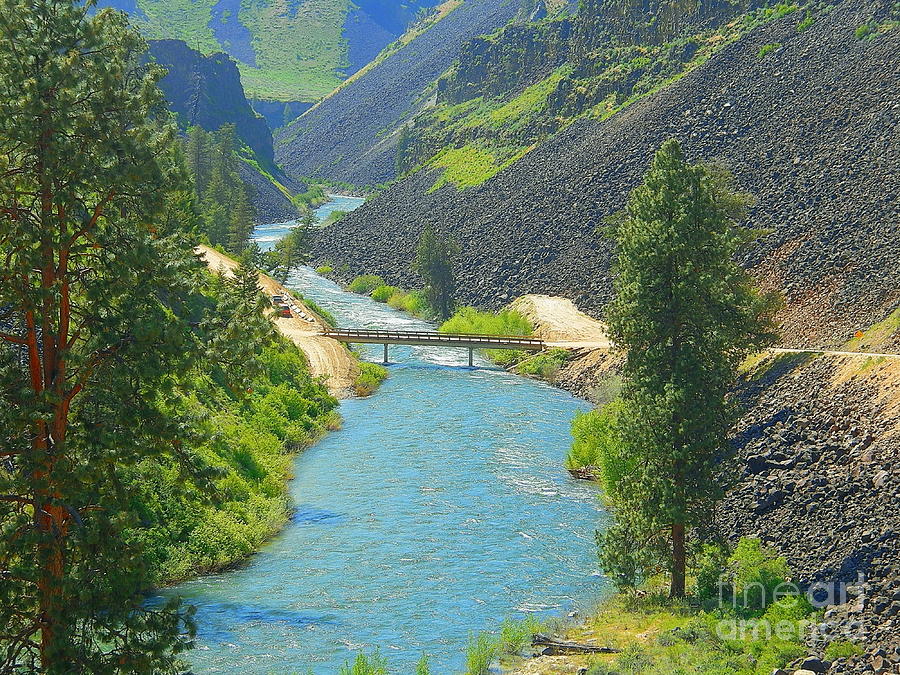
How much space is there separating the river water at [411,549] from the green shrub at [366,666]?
1.60 ft

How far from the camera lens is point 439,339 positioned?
250ft

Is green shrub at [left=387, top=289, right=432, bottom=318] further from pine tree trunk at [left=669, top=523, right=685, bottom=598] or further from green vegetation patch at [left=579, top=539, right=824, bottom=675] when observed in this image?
pine tree trunk at [left=669, top=523, right=685, bottom=598]

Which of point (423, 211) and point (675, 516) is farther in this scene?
point (423, 211)

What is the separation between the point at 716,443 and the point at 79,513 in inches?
737

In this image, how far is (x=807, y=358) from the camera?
45906 millimetres

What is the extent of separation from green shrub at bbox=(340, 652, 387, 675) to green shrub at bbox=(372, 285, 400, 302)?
77.4 metres

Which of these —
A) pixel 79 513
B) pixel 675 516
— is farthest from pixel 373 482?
pixel 79 513

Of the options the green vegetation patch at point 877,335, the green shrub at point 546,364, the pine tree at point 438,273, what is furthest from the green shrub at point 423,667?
the pine tree at point 438,273

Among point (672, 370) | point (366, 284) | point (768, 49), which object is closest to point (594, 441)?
point (672, 370)

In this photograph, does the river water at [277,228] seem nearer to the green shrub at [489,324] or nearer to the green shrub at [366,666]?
the green shrub at [489,324]

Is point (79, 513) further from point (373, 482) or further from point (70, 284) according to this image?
point (373, 482)

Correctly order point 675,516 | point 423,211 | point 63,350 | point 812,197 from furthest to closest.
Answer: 1. point 423,211
2. point 812,197
3. point 675,516
4. point 63,350

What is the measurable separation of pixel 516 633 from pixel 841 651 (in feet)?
28.1

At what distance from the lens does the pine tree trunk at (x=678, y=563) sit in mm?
31562
